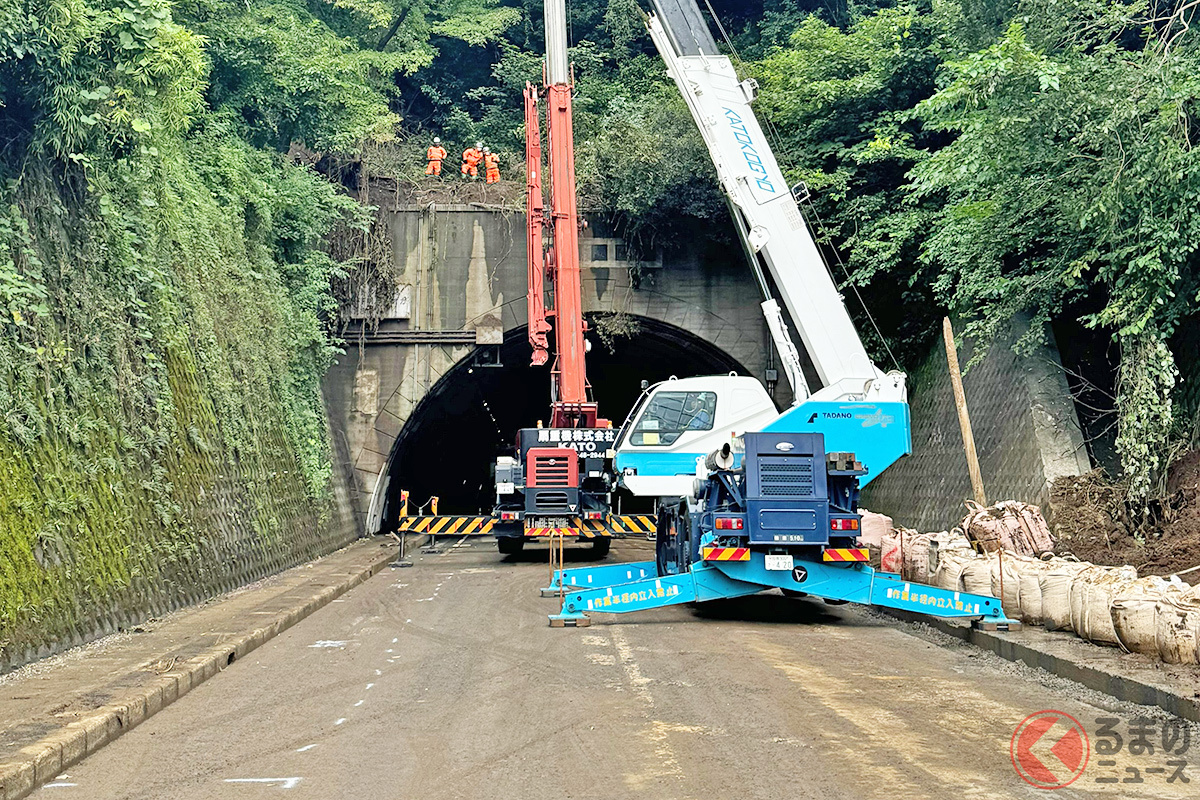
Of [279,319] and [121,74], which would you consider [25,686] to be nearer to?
[121,74]

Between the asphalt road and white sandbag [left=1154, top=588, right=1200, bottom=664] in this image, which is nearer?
the asphalt road

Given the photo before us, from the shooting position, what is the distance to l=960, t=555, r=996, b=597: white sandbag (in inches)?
439

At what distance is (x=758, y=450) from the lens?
11352 mm

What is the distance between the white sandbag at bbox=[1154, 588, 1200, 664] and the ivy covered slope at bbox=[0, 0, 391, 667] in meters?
8.51

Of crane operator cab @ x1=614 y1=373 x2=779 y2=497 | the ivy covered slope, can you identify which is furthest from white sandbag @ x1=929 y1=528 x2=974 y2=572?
the ivy covered slope

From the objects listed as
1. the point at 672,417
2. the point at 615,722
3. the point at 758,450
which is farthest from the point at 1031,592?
the point at 672,417

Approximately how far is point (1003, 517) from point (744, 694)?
701 centimetres

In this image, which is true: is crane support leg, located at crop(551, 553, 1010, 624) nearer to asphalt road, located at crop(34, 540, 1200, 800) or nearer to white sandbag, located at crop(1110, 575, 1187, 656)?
asphalt road, located at crop(34, 540, 1200, 800)

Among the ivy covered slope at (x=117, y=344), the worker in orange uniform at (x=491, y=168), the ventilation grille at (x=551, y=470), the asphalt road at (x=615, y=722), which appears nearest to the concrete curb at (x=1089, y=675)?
the asphalt road at (x=615, y=722)

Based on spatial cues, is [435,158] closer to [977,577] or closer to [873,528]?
[873,528]

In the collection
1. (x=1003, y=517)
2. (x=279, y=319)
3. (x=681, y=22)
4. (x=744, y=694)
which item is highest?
(x=681, y=22)

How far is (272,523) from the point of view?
688 inches

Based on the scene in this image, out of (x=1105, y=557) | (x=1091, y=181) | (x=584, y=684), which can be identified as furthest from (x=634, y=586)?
(x=1091, y=181)

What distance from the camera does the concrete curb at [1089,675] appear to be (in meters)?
6.82
